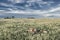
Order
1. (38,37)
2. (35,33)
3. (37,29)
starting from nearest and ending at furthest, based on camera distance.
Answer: (38,37) < (35,33) < (37,29)

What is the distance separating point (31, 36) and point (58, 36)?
115 inches

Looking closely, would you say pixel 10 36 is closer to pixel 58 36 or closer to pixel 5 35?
pixel 5 35

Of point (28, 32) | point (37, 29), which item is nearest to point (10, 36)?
point (28, 32)

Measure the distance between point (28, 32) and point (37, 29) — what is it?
86.0 inches

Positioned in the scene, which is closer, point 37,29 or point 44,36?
point 44,36

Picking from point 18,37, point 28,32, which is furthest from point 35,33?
point 18,37

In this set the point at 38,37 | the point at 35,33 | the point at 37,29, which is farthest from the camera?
the point at 37,29

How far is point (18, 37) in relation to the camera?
27.3 m

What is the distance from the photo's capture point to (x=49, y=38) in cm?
2719

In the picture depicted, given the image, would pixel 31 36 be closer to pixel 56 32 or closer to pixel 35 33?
pixel 35 33

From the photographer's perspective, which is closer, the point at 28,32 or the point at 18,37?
the point at 18,37

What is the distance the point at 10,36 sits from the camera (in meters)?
27.2

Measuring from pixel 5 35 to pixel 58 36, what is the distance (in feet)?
18.8

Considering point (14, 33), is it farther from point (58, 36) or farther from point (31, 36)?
point (58, 36)
